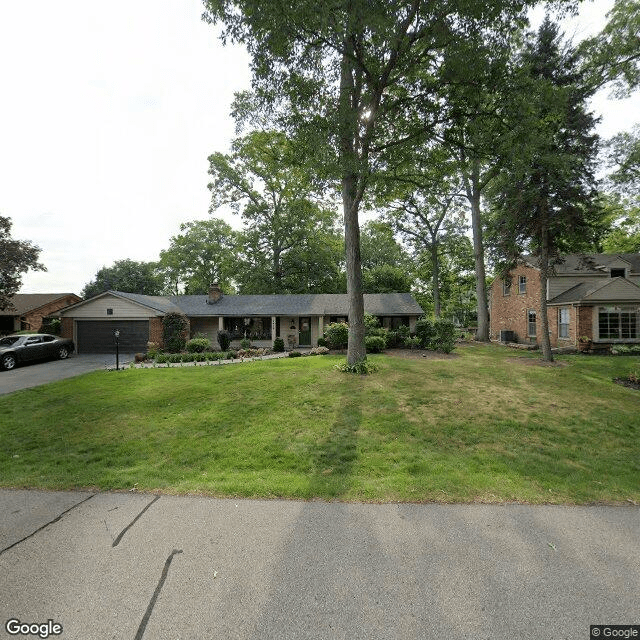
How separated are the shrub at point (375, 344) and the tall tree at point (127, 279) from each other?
3606cm

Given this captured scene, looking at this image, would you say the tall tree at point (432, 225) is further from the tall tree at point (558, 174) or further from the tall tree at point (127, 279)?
the tall tree at point (127, 279)

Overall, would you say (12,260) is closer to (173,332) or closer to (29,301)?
(173,332)

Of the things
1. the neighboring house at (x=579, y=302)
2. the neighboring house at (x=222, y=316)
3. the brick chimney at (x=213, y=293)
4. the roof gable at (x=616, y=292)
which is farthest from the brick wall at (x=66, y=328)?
the roof gable at (x=616, y=292)

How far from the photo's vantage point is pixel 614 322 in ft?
58.7

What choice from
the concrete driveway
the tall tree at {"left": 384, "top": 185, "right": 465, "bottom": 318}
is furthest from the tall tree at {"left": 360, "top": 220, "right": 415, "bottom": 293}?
the concrete driveway

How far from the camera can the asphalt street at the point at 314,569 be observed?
2.21 metres

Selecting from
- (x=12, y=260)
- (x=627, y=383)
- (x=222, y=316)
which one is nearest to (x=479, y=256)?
(x=627, y=383)

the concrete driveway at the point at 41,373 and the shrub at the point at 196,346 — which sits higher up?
the shrub at the point at 196,346

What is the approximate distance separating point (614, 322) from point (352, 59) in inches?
764

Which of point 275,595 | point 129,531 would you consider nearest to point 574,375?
point 275,595

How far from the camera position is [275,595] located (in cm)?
243

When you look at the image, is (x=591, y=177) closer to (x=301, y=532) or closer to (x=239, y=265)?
(x=301, y=532)

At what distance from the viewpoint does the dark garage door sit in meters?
20.7

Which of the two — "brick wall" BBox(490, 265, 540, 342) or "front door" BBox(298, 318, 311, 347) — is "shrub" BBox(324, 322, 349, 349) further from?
"brick wall" BBox(490, 265, 540, 342)
